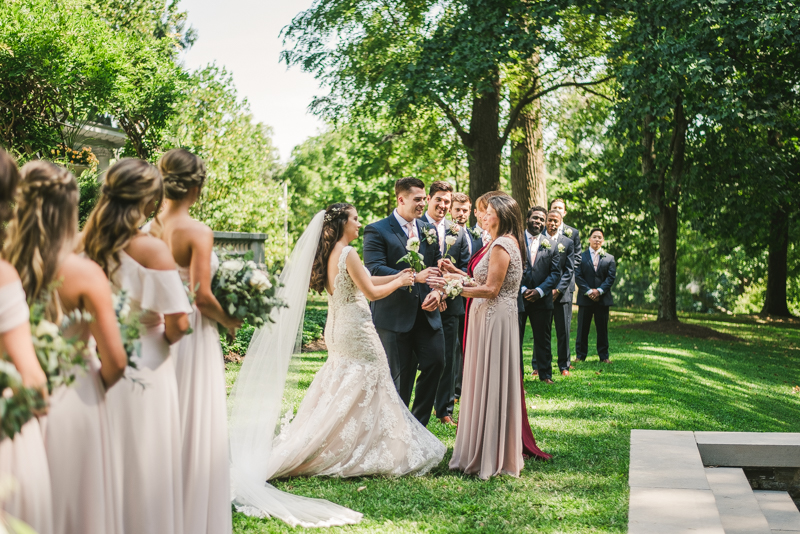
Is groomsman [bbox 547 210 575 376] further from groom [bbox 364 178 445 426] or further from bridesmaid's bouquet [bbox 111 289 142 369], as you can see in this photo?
bridesmaid's bouquet [bbox 111 289 142 369]

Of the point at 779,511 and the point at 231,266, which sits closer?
the point at 231,266

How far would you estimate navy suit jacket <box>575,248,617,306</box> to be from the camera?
1263cm

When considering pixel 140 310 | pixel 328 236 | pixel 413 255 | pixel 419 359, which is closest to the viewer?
pixel 140 310

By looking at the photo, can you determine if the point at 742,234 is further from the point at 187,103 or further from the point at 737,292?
the point at 737,292

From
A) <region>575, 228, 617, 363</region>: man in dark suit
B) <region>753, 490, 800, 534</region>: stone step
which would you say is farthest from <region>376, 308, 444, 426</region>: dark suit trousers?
<region>575, 228, 617, 363</region>: man in dark suit

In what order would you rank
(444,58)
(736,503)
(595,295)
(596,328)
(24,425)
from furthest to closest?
(444,58) → (596,328) → (595,295) → (736,503) → (24,425)

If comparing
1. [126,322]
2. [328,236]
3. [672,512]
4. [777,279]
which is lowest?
[672,512]

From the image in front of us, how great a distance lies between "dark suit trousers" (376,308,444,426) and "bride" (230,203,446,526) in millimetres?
793

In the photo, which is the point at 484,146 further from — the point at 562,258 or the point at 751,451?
the point at 751,451

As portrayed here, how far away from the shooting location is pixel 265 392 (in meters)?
5.55

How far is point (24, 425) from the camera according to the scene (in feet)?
8.36

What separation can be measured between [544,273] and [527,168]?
7968 millimetres

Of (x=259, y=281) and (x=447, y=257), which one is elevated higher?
(x=447, y=257)

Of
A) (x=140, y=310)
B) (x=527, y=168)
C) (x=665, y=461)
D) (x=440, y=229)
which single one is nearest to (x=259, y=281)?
(x=140, y=310)
